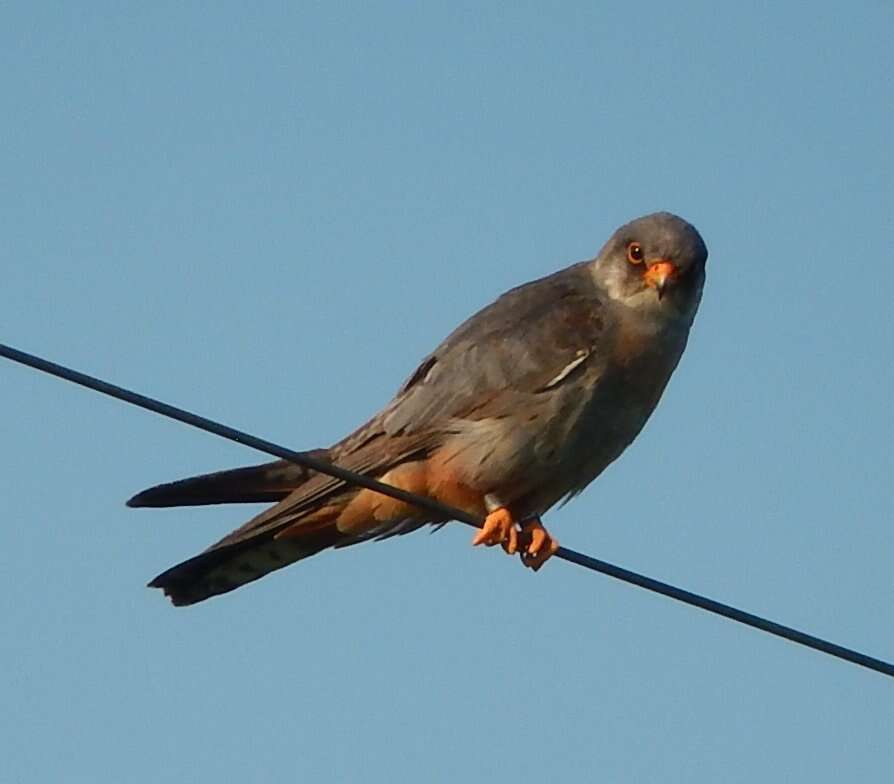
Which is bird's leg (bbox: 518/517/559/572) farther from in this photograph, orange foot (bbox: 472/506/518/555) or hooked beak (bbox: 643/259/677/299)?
hooked beak (bbox: 643/259/677/299)

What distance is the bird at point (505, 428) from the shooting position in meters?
7.14

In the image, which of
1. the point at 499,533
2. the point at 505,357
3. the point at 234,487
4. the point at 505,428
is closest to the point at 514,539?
the point at 499,533

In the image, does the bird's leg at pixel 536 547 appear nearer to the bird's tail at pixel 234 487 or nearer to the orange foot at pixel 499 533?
the orange foot at pixel 499 533

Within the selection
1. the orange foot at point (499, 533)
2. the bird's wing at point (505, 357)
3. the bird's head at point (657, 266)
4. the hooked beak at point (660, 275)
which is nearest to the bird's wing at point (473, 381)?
the bird's wing at point (505, 357)

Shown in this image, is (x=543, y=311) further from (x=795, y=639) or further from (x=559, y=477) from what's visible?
(x=795, y=639)

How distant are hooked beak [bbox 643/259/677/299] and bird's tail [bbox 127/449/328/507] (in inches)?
58.6

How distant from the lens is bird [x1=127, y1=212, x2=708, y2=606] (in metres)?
7.14

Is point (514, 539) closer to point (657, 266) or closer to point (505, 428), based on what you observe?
point (505, 428)

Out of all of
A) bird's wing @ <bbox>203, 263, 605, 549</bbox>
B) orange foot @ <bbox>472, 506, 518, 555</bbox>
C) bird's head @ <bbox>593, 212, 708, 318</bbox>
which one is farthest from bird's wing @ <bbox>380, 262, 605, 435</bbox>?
orange foot @ <bbox>472, 506, 518, 555</bbox>

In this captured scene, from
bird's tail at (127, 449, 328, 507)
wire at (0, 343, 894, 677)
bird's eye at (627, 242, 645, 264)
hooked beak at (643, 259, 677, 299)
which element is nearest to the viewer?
wire at (0, 343, 894, 677)

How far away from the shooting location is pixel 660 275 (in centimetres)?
745

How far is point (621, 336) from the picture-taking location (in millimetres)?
7301

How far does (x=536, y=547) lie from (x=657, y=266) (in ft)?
4.09

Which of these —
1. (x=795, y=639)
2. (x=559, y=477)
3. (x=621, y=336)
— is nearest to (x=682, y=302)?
(x=621, y=336)
